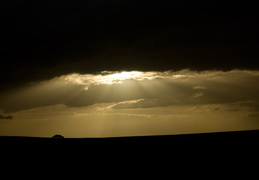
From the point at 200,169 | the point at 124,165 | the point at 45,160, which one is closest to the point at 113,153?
the point at 124,165

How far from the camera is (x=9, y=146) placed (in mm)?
37375

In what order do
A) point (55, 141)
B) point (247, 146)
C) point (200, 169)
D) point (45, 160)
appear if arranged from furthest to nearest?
1. point (55, 141)
2. point (247, 146)
3. point (45, 160)
4. point (200, 169)

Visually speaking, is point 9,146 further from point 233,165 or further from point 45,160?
point 233,165

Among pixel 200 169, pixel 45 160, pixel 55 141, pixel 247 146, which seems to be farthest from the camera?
pixel 55 141

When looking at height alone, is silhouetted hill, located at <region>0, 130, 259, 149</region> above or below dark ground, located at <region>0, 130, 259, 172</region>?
above

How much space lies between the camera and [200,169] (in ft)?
102

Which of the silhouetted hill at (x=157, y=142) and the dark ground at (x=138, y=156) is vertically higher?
the silhouetted hill at (x=157, y=142)

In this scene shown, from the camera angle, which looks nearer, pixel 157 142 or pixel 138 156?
pixel 138 156

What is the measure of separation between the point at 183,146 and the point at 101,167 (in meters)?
10.3

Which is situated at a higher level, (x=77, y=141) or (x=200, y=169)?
(x=77, y=141)

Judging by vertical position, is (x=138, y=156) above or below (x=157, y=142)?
below

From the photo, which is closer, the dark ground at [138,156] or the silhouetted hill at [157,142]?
the dark ground at [138,156]

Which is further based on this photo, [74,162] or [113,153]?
[113,153]

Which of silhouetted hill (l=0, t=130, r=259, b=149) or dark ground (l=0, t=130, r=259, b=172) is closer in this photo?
dark ground (l=0, t=130, r=259, b=172)
